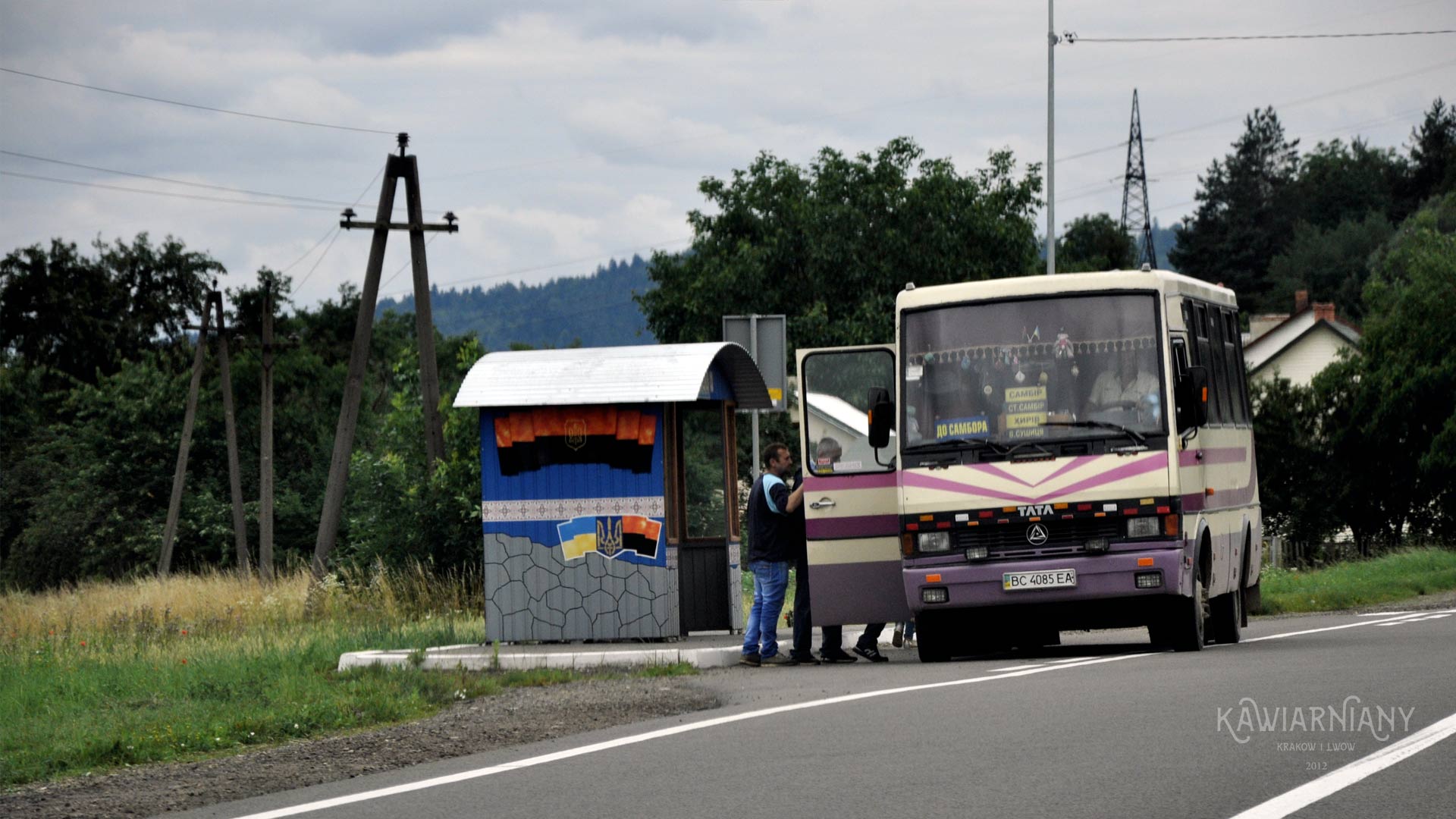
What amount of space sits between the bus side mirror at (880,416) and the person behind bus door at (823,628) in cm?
85

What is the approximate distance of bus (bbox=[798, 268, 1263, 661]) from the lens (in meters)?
14.6

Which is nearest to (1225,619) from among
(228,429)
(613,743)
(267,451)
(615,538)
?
(615,538)

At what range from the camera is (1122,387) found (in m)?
14.8

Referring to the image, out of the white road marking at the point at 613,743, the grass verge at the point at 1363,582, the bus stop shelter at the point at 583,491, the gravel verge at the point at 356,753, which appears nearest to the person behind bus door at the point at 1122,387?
the white road marking at the point at 613,743

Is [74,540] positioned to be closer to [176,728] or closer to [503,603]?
[503,603]

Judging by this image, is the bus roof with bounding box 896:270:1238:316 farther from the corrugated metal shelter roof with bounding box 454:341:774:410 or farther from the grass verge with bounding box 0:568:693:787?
the grass verge with bounding box 0:568:693:787

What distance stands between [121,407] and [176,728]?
50.4 metres

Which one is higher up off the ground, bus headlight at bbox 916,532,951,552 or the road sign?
the road sign

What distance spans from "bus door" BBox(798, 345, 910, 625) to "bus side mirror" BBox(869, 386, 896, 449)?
63cm

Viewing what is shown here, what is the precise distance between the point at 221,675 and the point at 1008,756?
8.22 meters

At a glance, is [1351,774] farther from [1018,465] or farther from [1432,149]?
[1432,149]

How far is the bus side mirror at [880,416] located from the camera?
14836 millimetres

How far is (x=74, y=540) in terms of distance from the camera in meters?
59.6

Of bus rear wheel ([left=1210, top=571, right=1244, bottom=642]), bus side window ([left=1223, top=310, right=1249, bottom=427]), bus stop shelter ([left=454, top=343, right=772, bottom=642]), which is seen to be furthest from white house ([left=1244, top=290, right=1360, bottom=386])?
bus stop shelter ([left=454, top=343, right=772, bottom=642])
